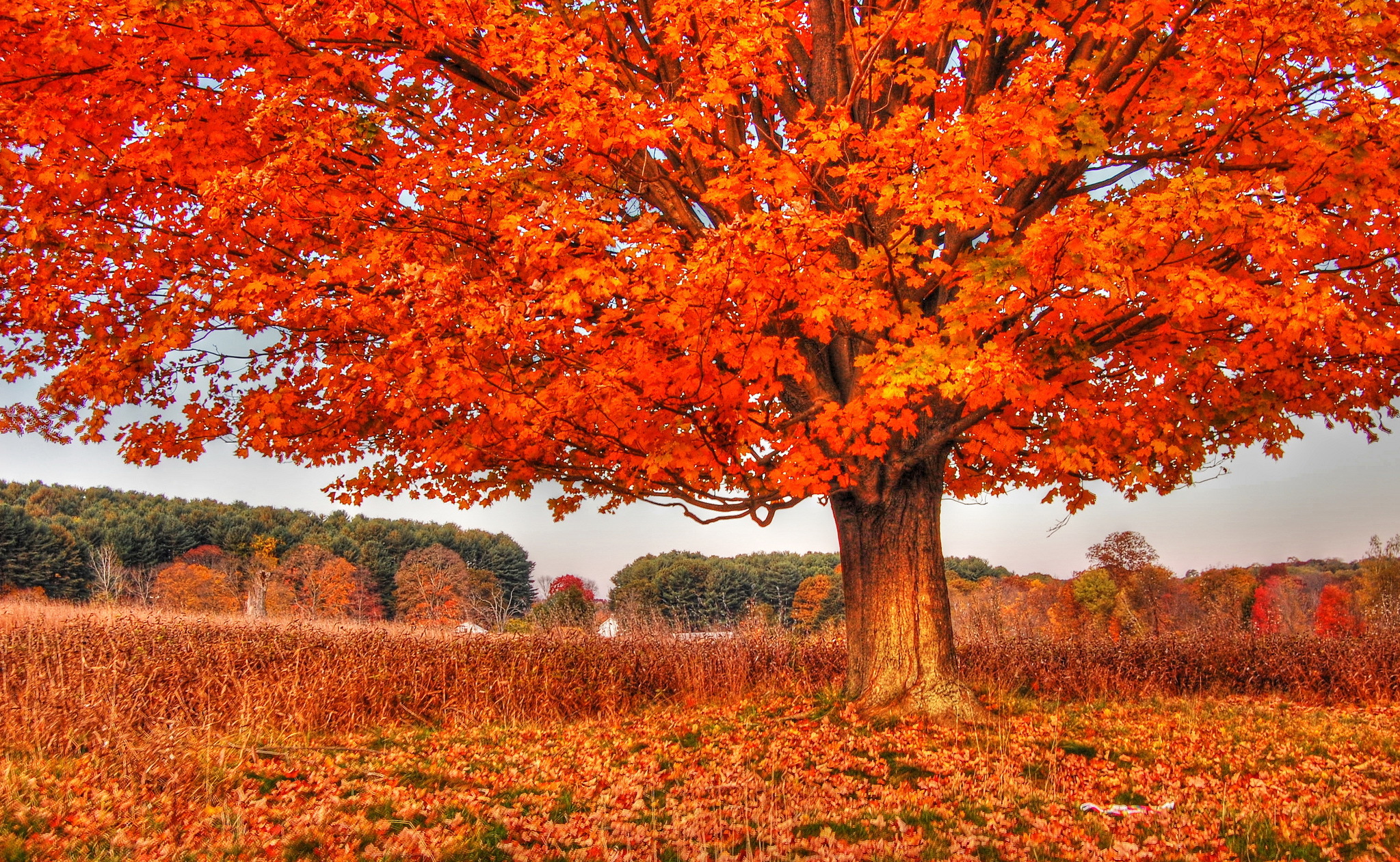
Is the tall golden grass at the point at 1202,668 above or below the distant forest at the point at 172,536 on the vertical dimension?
below

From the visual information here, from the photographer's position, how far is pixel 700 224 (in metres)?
9.12

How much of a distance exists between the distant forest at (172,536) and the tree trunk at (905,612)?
57515mm

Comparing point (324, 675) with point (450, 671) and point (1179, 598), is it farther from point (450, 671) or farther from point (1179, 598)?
point (1179, 598)

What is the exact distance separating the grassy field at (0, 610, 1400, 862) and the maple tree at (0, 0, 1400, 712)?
195 cm

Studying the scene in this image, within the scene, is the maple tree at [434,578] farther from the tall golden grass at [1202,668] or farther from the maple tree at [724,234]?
the maple tree at [724,234]

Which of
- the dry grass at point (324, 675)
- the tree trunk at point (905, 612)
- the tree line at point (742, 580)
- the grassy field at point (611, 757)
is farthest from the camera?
the tree line at point (742, 580)

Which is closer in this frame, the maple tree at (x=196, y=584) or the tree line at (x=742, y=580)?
the maple tree at (x=196, y=584)

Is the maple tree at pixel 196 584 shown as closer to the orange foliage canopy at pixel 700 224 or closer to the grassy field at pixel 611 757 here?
the grassy field at pixel 611 757

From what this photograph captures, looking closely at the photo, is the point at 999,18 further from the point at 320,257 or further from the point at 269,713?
the point at 269,713

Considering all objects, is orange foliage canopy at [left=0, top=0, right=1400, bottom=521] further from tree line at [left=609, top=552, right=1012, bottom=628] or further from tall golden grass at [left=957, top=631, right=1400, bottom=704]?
tree line at [left=609, top=552, right=1012, bottom=628]

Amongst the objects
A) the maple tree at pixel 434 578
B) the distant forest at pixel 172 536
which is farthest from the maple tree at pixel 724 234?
the distant forest at pixel 172 536

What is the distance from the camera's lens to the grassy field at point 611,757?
4.76 m

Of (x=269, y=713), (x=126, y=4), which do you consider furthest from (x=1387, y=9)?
(x=269, y=713)

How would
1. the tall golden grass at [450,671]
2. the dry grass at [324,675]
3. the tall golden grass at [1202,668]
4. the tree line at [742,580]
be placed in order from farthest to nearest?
the tree line at [742,580], the tall golden grass at [1202,668], the tall golden grass at [450,671], the dry grass at [324,675]
